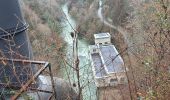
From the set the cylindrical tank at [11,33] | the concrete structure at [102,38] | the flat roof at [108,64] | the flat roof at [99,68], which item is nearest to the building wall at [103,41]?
the concrete structure at [102,38]

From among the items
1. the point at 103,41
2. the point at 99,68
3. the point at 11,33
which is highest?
the point at 11,33

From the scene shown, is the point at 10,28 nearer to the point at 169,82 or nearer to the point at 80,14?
the point at 169,82

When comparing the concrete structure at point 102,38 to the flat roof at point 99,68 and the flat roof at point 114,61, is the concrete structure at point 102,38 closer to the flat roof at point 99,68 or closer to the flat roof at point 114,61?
the flat roof at point 114,61

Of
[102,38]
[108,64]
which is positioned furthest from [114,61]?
[102,38]

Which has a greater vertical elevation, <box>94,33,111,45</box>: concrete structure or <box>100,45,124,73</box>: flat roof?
<box>100,45,124,73</box>: flat roof

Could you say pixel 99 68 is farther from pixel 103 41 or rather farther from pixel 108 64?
pixel 103 41

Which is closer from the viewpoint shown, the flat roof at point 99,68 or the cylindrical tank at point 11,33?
the flat roof at point 99,68

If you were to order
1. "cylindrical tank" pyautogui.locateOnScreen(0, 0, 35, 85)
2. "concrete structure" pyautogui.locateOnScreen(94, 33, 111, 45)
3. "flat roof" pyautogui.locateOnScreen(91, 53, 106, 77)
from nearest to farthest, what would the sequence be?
1. "flat roof" pyautogui.locateOnScreen(91, 53, 106, 77)
2. "cylindrical tank" pyautogui.locateOnScreen(0, 0, 35, 85)
3. "concrete structure" pyautogui.locateOnScreen(94, 33, 111, 45)

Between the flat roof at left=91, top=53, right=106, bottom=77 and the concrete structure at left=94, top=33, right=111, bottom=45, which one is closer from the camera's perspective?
the flat roof at left=91, top=53, right=106, bottom=77

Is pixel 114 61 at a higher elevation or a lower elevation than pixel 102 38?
higher

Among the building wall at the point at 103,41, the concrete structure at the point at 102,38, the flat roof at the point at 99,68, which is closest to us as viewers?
the flat roof at the point at 99,68

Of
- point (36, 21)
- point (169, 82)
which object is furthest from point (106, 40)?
point (169, 82)

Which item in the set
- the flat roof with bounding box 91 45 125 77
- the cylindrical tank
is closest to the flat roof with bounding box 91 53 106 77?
the flat roof with bounding box 91 45 125 77

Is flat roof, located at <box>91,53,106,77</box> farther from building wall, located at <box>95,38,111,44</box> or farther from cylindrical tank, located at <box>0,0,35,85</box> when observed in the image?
cylindrical tank, located at <box>0,0,35,85</box>
